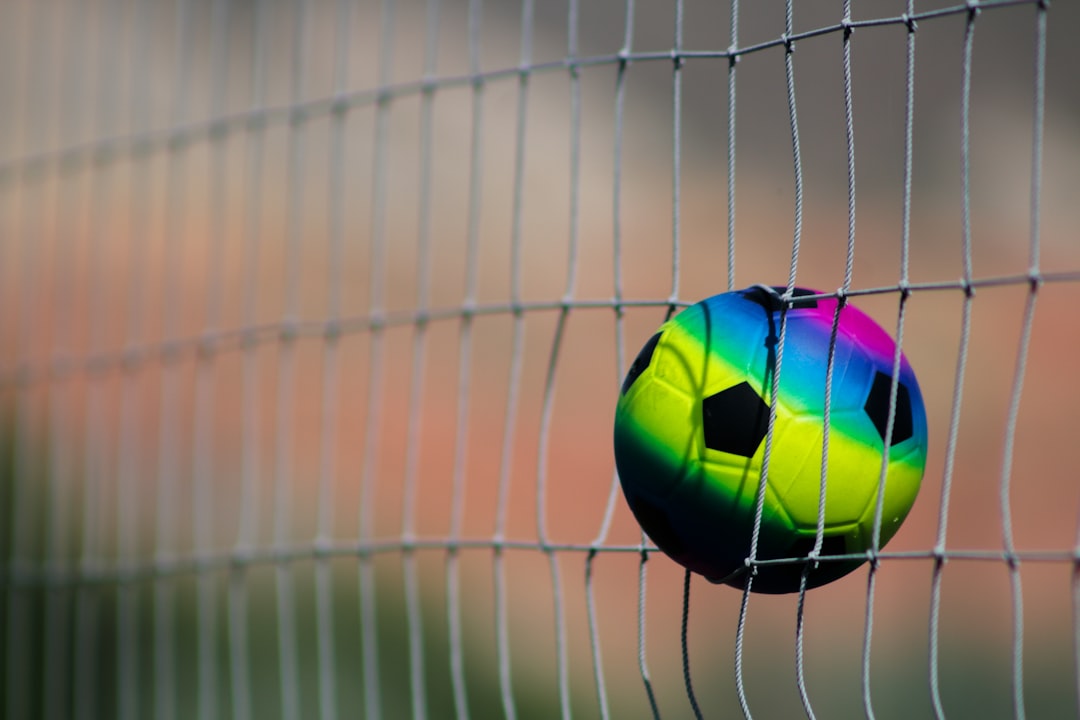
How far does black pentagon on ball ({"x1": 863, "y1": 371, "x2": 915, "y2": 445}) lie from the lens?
1557 mm

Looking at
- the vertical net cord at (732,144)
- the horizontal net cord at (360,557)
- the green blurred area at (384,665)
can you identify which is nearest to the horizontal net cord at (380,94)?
the vertical net cord at (732,144)

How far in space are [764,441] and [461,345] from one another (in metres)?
3.35

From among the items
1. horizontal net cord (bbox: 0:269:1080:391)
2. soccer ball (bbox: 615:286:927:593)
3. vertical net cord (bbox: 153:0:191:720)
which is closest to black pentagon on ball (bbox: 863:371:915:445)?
soccer ball (bbox: 615:286:927:593)

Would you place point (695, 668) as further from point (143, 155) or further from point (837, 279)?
point (143, 155)

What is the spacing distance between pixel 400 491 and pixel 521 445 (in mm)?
848

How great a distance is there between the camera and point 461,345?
482 centimetres

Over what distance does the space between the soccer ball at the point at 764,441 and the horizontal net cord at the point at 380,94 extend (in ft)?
1.35

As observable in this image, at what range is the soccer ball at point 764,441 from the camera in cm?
155

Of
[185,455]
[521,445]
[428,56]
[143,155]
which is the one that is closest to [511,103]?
[521,445]

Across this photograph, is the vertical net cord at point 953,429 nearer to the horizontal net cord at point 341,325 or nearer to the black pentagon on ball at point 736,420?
the horizontal net cord at point 341,325

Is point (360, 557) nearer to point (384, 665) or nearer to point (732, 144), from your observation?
point (732, 144)

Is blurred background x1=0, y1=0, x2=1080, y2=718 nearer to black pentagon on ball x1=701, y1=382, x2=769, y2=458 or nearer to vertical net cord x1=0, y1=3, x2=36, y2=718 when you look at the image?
vertical net cord x1=0, y1=3, x2=36, y2=718

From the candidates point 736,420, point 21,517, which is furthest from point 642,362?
point 21,517

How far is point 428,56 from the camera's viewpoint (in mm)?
2705
